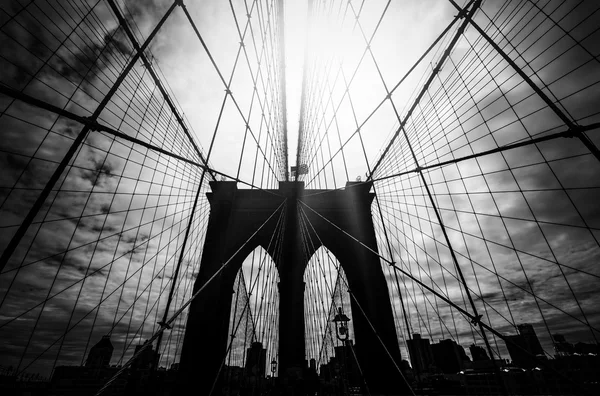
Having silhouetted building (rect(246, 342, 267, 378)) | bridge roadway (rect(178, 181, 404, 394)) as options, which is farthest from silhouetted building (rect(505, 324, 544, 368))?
silhouetted building (rect(246, 342, 267, 378))

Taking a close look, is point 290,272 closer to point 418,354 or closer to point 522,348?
point 522,348

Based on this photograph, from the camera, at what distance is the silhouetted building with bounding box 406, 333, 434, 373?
16.5 feet

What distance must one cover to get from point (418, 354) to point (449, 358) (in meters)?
67.1

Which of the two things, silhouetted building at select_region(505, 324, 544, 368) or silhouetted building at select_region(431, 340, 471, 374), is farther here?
silhouetted building at select_region(431, 340, 471, 374)

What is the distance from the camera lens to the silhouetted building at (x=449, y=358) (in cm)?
6444

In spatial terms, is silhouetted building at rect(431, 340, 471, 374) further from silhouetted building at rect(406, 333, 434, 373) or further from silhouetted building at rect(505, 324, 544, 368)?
silhouetted building at rect(505, 324, 544, 368)

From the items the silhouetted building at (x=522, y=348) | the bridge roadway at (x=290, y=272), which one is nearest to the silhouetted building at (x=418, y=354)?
the silhouetted building at (x=522, y=348)

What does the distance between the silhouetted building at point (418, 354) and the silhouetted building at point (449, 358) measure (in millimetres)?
3519

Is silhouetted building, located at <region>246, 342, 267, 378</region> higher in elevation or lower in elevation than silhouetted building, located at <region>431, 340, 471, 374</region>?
higher

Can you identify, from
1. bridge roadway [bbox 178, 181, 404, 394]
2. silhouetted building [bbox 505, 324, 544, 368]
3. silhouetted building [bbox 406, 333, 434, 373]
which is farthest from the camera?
bridge roadway [bbox 178, 181, 404, 394]

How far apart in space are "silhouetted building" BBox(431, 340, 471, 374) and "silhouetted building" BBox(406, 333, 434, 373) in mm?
3519

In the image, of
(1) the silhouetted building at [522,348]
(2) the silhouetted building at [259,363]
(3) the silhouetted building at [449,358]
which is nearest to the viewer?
(1) the silhouetted building at [522,348]

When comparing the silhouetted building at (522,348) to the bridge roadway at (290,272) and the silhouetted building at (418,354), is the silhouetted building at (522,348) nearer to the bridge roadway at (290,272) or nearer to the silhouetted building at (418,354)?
the silhouetted building at (418,354)

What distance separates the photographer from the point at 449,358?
66.1 meters
